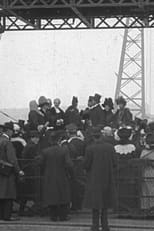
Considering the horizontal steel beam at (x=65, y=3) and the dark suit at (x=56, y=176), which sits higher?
the horizontal steel beam at (x=65, y=3)

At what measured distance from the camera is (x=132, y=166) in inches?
531

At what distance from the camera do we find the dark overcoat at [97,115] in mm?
16469

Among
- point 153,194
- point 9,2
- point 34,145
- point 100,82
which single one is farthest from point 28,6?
point 100,82

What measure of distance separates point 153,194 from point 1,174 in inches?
118

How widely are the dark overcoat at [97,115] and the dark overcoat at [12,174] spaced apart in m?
3.50

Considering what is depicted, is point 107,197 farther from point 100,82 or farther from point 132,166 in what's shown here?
point 100,82

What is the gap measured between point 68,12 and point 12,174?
1144 centimetres

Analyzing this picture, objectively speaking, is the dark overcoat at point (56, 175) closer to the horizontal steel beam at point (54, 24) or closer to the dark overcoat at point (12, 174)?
the dark overcoat at point (12, 174)

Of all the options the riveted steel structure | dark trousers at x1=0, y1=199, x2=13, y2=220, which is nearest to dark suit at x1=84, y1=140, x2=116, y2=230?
dark trousers at x1=0, y1=199, x2=13, y2=220

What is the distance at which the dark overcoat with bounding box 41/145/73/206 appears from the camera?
13.1 metres

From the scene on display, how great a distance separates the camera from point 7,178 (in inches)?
527

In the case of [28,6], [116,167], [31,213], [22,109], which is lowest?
[31,213]

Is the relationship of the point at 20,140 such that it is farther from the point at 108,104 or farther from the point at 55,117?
Answer: the point at 108,104

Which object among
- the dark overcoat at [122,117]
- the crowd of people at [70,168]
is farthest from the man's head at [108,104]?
the crowd of people at [70,168]
